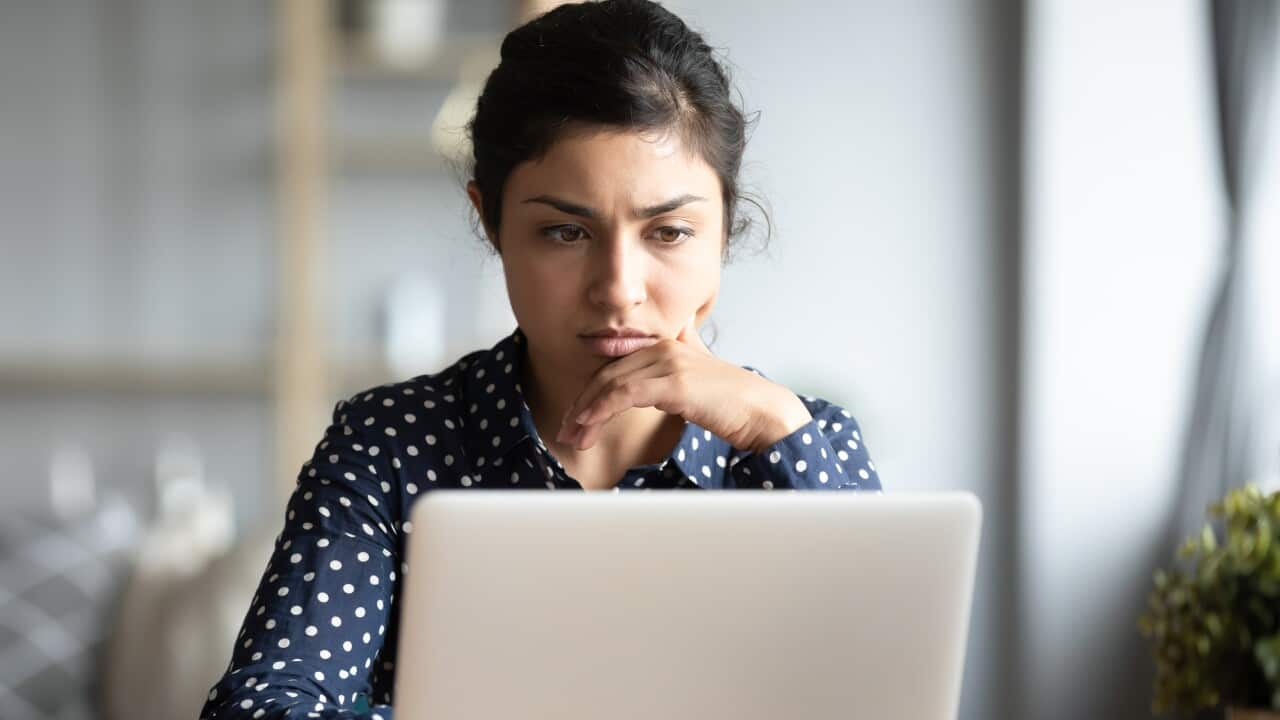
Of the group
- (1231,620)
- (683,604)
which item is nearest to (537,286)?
(683,604)

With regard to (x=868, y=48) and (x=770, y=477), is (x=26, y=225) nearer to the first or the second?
(x=868, y=48)

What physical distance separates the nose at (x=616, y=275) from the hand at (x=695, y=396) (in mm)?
51

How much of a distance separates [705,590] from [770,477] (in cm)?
51

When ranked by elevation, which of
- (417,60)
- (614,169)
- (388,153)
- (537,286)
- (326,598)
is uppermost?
(417,60)

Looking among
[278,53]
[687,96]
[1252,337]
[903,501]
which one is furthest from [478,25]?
[903,501]

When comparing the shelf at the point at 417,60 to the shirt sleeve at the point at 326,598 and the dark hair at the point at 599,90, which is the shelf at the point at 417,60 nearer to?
the dark hair at the point at 599,90

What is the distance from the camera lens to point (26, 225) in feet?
11.6

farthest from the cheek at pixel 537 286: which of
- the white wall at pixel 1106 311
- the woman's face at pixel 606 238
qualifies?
the white wall at pixel 1106 311

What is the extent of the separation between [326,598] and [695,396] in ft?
1.20

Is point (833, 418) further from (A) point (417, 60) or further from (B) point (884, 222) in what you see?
(A) point (417, 60)

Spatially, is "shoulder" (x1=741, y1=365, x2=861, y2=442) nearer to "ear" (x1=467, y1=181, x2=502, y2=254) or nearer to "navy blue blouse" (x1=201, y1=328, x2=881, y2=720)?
"navy blue blouse" (x1=201, y1=328, x2=881, y2=720)

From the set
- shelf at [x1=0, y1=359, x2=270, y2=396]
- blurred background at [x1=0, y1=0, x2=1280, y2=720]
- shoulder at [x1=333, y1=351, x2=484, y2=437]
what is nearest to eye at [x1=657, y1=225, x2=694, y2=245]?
shoulder at [x1=333, y1=351, x2=484, y2=437]

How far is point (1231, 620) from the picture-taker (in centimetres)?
164

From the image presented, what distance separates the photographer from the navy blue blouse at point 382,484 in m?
1.08
